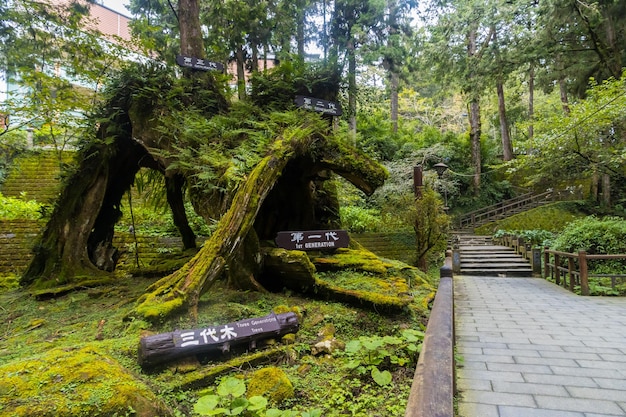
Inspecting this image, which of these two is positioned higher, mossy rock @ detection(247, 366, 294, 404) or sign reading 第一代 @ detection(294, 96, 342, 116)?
sign reading 第一代 @ detection(294, 96, 342, 116)

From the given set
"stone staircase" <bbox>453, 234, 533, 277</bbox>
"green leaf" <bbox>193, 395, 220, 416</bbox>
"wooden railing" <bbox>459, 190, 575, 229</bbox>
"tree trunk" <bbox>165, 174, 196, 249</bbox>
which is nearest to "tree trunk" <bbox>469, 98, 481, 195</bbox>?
"wooden railing" <bbox>459, 190, 575, 229</bbox>

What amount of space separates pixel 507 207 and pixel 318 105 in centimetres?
1621

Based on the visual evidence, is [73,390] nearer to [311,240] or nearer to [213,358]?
[213,358]

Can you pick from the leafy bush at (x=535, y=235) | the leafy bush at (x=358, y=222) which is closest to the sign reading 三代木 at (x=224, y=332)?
the leafy bush at (x=358, y=222)

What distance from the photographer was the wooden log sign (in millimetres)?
3064

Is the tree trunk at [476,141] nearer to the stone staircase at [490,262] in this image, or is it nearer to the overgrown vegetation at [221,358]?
the stone staircase at [490,262]

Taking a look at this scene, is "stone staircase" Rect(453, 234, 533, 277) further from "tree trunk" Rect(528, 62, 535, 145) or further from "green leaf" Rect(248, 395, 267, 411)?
"green leaf" Rect(248, 395, 267, 411)

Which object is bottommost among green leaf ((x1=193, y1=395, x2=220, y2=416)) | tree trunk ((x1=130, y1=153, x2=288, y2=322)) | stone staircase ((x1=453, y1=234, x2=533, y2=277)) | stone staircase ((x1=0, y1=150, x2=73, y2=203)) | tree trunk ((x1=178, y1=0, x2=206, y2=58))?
stone staircase ((x1=453, y1=234, x2=533, y2=277))

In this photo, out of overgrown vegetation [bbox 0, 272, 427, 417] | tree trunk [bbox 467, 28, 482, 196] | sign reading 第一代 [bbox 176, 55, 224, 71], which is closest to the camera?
overgrown vegetation [bbox 0, 272, 427, 417]

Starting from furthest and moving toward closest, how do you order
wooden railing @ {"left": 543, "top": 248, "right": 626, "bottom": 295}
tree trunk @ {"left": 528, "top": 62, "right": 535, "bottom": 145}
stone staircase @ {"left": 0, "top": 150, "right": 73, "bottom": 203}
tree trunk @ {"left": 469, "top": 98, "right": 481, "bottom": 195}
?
1. tree trunk @ {"left": 469, "top": 98, "right": 481, "bottom": 195}
2. tree trunk @ {"left": 528, "top": 62, "right": 535, "bottom": 145}
3. stone staircase @ {"left": 0, "top": 150, "right": 73, "bottom": 203}
4. wooden railing @ {"left": 543, "top": 248, "right": 626, "bottom": 295}

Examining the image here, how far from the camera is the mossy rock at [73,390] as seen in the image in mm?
2209

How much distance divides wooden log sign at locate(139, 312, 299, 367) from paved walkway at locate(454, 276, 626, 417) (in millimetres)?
1925

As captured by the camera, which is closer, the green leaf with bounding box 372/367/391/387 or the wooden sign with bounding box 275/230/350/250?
the green leaf with bounding box 372/367/391/387

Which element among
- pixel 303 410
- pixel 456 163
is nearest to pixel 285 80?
pixel 303 410
